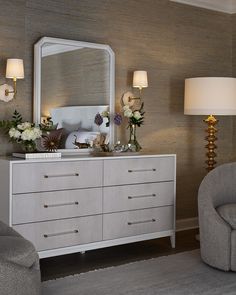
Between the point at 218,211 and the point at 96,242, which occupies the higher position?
the point at 218,211

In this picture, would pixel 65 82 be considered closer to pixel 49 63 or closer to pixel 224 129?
pixel 49 63

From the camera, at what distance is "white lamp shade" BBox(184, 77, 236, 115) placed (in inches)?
184

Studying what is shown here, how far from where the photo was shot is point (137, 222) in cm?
438

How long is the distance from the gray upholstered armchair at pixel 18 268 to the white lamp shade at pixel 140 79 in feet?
7.72

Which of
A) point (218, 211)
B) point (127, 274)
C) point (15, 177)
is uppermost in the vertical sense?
point (15, 177)

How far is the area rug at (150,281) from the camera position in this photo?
11.2 ft

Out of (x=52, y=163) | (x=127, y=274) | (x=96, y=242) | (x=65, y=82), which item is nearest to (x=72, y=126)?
(x=65, y=82)

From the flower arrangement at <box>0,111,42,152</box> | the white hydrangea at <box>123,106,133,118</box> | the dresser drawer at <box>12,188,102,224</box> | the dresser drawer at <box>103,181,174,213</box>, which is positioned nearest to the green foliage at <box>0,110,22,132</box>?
the flower arrangement at <box>0,111,42,152</box>

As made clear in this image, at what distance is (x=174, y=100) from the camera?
17.4ft

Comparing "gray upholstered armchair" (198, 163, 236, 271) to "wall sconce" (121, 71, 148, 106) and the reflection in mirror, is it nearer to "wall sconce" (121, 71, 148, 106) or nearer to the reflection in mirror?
"wall sconce" (121, 71, 148, 106)

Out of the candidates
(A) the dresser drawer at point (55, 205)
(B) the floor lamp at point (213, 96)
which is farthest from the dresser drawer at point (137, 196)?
(B) the floor lamp at point (213, 96)

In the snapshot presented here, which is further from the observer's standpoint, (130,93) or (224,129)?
(224,129)

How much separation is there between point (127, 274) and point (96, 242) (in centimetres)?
45

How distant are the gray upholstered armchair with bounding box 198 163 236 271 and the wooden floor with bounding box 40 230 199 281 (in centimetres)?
58
